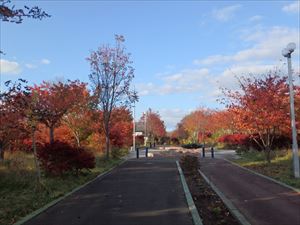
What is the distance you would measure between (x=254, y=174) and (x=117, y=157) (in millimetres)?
16685

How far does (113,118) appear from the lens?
38438 mm

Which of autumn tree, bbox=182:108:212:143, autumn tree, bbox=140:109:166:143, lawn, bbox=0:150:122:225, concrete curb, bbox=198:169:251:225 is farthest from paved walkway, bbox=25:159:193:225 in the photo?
autumn tree, bbox=140:109:166:143

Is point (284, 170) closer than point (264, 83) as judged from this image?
Yes

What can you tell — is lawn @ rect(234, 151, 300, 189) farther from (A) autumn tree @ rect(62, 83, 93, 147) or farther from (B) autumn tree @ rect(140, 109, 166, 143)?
(B) autumn tree @ rect(140, 109, 166, 143)

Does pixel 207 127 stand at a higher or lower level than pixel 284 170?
higher

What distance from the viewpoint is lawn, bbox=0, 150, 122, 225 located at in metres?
11.4

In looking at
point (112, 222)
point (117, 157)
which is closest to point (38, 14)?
point (112, 222)

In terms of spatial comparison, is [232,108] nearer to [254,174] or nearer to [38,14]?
[254,174]

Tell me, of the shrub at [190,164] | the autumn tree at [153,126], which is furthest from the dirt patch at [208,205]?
the autumn tree at [153,126]

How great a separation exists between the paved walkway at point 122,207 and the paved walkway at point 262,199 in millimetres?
1596

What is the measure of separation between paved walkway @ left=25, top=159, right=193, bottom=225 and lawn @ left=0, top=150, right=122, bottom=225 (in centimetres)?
54

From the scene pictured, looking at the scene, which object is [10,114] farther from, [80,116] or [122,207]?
[80,116]

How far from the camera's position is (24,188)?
15.1m

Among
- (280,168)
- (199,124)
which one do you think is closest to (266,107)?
(280,168)
